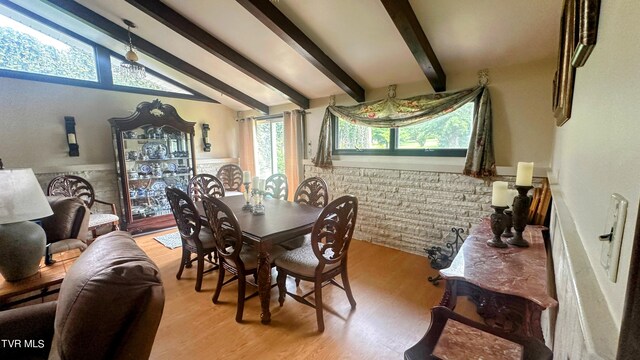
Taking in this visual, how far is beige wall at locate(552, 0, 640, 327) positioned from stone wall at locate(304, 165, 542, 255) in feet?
6.91

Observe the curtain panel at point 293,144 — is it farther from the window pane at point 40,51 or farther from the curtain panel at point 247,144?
the window pane at point 40,51

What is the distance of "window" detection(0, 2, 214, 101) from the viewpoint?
335 cm

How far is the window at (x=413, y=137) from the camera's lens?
9.80 ft

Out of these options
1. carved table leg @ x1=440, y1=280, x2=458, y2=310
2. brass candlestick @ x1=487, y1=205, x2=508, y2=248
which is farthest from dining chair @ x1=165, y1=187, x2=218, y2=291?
brass candlestick @ x1=487, y1=205, x2=508, y2=248

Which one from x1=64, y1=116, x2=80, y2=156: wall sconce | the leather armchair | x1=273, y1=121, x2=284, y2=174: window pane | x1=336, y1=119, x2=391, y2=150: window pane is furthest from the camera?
x1=273, y1=121, x2=284, y2=174: window pane

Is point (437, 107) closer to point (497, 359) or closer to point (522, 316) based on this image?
point (522, 316)

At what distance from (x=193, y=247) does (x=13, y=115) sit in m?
3.22

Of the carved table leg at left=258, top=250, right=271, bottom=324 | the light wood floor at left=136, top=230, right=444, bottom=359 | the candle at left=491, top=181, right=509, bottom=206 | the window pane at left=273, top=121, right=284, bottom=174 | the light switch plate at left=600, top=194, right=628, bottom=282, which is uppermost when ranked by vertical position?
the window pane at left=273, top=121, right=284, bottom=174

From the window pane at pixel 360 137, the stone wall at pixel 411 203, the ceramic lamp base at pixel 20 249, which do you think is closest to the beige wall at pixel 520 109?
the stone wall at pixel 411 203

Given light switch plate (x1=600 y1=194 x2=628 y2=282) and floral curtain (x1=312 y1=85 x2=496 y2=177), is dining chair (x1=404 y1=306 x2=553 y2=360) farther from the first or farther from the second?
floral curtain (x1=312 y1=85 x2=496 y2=177)

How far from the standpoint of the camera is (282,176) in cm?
358

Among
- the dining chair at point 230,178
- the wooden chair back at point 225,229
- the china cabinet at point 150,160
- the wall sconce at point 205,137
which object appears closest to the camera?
the wooden chair back at point 225,229

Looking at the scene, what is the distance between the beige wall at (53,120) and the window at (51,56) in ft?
0.40

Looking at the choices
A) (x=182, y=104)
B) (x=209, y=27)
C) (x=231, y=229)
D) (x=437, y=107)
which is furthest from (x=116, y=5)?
(x=437, y=107)
